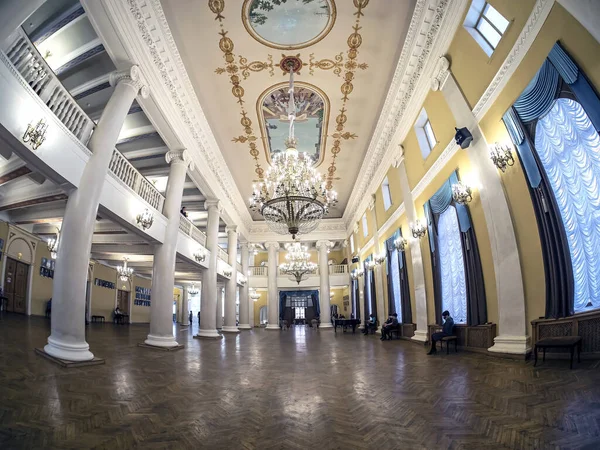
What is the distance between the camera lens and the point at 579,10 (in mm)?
3439

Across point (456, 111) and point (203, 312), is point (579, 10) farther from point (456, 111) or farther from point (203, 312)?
point (203, 312)

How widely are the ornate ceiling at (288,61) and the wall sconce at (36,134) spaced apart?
3.58 meters

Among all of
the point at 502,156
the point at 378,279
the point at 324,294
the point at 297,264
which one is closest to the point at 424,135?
the point at 502,156

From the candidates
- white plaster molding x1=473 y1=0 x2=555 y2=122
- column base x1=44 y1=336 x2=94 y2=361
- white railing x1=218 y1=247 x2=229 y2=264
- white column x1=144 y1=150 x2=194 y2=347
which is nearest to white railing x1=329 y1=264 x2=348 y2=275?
white railing x1=218 y1=247 x2=229 y2=264

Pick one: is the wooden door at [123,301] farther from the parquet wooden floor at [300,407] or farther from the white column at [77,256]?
the white column at [77,256]

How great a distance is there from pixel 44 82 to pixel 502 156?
7.29 meters

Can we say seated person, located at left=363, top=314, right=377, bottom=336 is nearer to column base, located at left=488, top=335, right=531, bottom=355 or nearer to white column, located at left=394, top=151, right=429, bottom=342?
white column, located at left=394, top=151, right=429, bottom=342

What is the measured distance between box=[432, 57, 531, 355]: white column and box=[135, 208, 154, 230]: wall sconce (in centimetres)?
702

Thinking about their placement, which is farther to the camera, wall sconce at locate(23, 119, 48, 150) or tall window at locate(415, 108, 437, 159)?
tall window at locate(415, 108, 437, 159)

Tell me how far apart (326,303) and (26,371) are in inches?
666

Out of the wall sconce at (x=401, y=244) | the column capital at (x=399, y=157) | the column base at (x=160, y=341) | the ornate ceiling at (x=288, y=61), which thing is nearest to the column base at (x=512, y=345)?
the wall sconce at (x=401, y=244)

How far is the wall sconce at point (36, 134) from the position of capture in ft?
14.1

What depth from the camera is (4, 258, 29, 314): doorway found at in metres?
11.5

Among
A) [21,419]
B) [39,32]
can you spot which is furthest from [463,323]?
[39,32]
